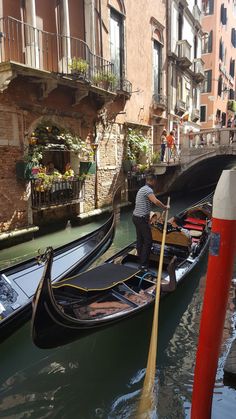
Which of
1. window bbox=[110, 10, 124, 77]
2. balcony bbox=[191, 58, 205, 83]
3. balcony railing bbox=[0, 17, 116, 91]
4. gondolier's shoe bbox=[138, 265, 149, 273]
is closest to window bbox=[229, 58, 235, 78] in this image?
balcony bbox=[191, 58, 205, 83]

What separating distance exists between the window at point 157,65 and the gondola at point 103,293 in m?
6.26

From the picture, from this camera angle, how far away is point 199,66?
1295cm

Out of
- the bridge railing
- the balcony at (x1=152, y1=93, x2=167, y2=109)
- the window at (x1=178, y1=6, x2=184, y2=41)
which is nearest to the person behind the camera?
the bridge railing

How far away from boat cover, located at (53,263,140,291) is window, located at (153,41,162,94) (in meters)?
7.21

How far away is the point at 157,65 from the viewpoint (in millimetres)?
9203

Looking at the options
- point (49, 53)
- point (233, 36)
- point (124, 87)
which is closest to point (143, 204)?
point (49, 53)

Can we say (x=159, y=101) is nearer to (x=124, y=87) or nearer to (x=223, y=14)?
(x=124, y=87)

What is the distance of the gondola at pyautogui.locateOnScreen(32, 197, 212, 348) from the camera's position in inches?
75.0

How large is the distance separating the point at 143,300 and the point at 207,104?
1546 cm

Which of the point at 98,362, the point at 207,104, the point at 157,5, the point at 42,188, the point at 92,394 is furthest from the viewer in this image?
the point at 207,104

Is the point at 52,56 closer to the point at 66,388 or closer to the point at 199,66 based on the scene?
the point at 66,388

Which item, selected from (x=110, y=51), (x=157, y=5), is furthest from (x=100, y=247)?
(x=157, y=5)

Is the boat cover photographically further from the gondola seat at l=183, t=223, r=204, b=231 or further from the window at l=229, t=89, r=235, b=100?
the window at l=229, t=89, r=235, b=100

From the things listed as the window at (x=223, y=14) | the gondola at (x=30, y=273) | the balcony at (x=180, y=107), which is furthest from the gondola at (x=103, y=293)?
the window at (x=223, y=14)
